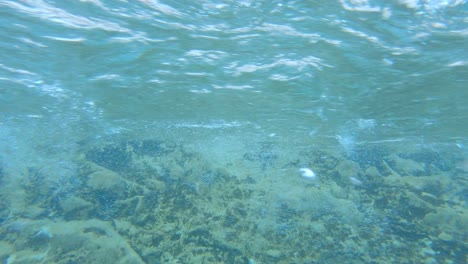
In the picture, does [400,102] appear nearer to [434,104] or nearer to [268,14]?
[434,104]

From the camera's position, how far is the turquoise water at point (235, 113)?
29.6 feet

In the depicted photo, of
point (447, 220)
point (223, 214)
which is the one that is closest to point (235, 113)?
point (223, 214)

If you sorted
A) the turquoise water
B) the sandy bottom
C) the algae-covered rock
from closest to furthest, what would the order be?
Answer: 1. the turquoise water
2. the sandy bottom
3. the algae-covered rock


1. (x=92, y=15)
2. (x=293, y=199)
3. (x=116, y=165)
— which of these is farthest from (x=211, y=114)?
(x=92, y=15)

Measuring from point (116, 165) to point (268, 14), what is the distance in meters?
14.2

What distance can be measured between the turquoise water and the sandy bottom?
0.26 ft

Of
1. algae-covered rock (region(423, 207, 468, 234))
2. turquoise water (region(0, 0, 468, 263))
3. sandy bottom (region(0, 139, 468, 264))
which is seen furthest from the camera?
algae-covered rock (region(423, 207, 468, 234))

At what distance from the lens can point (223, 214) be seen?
12.5 meters

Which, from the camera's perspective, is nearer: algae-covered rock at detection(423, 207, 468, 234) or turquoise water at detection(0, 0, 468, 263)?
turquoise water at detection(0, 0, 468, 263)

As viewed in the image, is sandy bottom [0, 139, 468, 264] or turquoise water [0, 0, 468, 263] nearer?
turquoise water [0, 0, 468, 263]

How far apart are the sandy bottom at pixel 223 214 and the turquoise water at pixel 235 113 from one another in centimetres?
8

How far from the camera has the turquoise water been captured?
902 cm

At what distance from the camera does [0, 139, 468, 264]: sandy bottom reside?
10.4m

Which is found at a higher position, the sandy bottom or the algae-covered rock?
the algae-covered rock
